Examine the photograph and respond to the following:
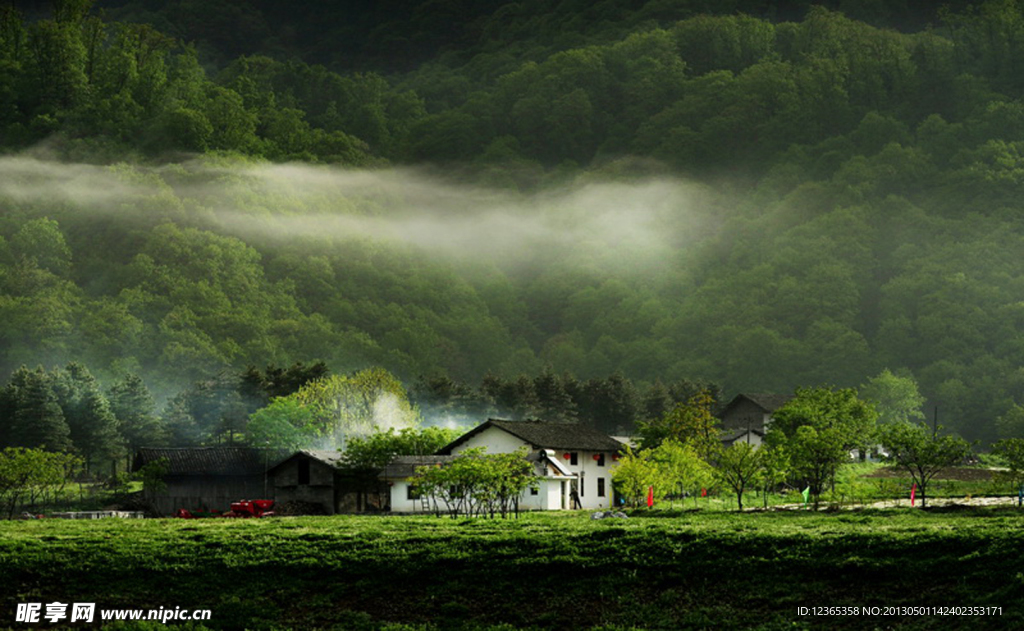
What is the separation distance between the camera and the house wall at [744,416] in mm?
146100

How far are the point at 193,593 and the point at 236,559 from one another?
3.84 meters

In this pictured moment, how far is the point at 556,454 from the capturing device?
9281 cm

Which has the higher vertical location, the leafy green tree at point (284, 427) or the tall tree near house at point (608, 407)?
the tall tree near house at point (608, 407)

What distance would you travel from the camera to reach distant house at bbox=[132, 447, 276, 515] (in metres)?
92.5

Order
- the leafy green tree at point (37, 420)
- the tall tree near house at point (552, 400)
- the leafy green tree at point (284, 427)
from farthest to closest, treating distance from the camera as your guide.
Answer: the tall tree near house at point (552, 400) → the leafy green tree at point (37, 420) → the leafy green tree at point (284, 427)

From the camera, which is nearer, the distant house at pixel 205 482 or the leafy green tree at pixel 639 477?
the leafy green tree at pixel 639 477

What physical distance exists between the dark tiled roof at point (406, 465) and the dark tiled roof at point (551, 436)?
627 cm

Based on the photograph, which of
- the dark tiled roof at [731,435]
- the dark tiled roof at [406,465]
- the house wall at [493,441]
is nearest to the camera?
the dark tiled roof at [406,465]

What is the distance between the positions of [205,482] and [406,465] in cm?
1792

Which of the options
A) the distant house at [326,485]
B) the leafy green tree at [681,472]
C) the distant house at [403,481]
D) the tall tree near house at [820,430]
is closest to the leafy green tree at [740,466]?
the leafy green tree at [681,472]

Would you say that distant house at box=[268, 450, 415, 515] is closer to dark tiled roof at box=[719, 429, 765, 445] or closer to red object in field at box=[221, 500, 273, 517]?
red object in field at box=[221, 500, 273, 517]

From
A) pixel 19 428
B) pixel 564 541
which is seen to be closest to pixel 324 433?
pixel 19 428

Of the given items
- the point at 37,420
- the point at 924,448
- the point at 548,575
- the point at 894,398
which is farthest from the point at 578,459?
the point at 894,398

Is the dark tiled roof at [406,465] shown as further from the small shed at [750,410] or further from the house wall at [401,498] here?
the small shed at [750,410]
